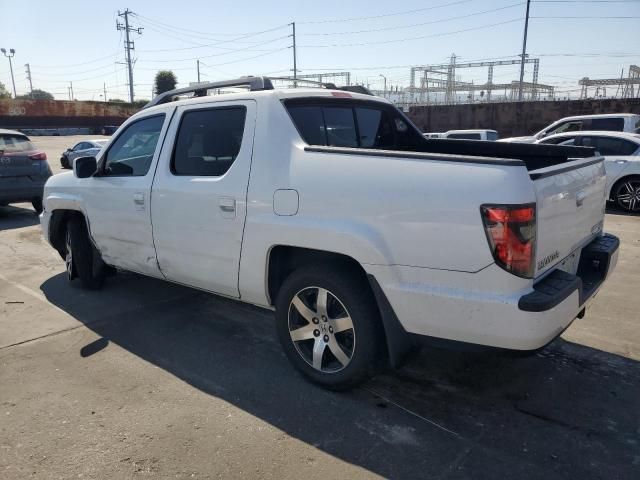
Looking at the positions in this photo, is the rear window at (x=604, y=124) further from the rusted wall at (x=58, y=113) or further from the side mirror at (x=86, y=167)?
the rusted wall at (x=58, y=113)

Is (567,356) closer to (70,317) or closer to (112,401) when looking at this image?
(112,401)

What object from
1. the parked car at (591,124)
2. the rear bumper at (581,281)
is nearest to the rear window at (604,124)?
the parked car at (591,124)

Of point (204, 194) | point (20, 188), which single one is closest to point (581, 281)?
point (204, 194)

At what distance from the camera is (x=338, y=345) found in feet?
10.6

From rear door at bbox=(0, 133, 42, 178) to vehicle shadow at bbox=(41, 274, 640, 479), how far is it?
690 centimetres

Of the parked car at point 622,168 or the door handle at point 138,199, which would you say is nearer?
the door handle at point 138,199

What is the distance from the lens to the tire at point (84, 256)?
5.32m

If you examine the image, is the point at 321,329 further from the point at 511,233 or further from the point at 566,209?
the point at 566,209

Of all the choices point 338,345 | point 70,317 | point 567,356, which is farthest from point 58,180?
point 567,356

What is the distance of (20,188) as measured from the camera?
9938 millimetres

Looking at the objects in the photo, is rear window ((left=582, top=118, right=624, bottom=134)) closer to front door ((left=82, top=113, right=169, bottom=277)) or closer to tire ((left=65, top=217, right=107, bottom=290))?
front door ((left=82, top=113, right=169, bottom=277))

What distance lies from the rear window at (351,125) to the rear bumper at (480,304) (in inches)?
51.2

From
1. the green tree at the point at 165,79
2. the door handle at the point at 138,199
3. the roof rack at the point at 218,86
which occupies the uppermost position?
the green tree at the point at 165,79

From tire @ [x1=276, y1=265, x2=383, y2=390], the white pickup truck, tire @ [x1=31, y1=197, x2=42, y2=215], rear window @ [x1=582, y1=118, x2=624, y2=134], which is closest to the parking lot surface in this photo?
tire @ [x1=276, y1=265, x2=383, y2=390]
